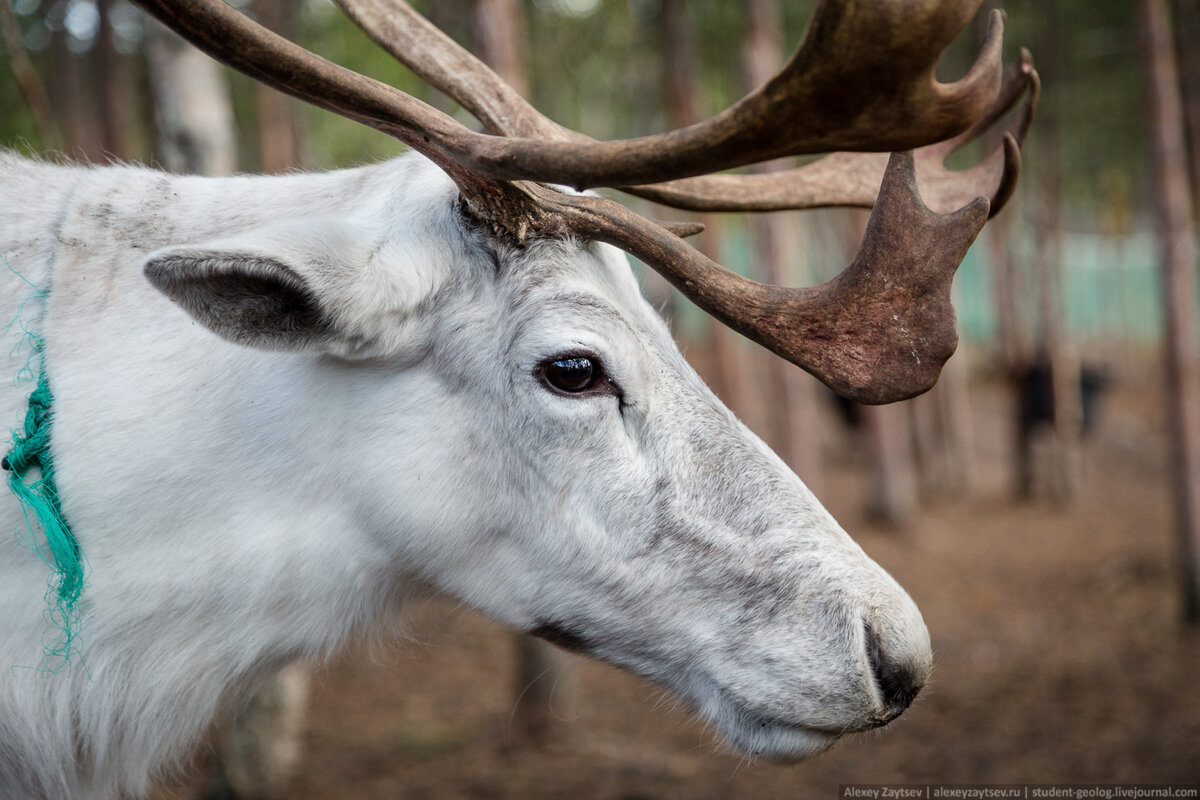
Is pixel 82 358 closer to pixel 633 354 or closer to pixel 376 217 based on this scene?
pixel 376 217

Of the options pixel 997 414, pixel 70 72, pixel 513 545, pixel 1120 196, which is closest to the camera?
pixel 513 545

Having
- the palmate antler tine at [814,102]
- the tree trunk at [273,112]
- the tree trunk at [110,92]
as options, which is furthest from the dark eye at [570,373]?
the tree trunk at [110,92]

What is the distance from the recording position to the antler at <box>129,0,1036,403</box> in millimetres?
1456

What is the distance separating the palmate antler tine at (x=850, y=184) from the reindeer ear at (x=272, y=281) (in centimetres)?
97

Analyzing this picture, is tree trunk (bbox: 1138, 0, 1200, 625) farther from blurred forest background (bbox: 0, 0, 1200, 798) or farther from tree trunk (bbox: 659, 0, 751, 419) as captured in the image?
tree trunk (bbox: 659, 0, 751, 419)

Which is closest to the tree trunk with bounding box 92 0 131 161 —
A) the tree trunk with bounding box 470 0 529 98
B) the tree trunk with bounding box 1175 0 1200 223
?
the tree trunk with bounding box 470 0 529 98

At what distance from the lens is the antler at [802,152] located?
1456mm

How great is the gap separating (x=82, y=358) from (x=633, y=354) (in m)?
1.18

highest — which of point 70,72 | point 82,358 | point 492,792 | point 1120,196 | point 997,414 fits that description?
point 70,72

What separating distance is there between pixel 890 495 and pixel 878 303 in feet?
24.3

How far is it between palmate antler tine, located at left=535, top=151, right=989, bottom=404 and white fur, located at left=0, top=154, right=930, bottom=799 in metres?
0.24

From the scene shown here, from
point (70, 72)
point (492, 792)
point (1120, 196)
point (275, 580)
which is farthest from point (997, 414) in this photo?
point (275, 580)

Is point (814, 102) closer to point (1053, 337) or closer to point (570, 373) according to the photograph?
point (570, 373)

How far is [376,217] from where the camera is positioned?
79.1 inches
